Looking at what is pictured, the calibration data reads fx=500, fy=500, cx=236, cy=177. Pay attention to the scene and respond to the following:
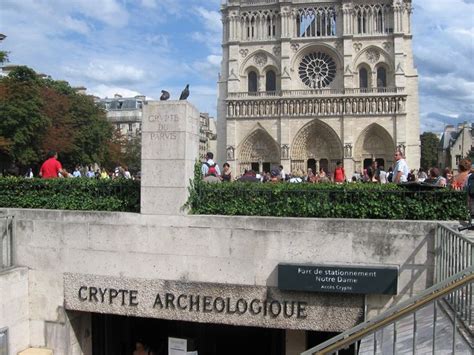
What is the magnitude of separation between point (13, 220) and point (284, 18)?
46.1m

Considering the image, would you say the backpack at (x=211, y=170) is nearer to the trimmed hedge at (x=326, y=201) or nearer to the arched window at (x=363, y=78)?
the trimmed hedge at (x=326, y=201)

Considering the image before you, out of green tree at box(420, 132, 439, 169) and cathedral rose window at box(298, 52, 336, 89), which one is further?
green tree at box(420, 132, 439, 169)

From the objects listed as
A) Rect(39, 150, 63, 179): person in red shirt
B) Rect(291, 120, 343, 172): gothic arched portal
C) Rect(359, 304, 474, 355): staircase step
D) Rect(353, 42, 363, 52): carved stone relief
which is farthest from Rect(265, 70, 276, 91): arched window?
Rect(359, 304, 474, 355): staircase step

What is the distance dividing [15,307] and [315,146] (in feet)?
147

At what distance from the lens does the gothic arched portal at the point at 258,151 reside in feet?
170

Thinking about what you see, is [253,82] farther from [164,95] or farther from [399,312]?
[399,312]

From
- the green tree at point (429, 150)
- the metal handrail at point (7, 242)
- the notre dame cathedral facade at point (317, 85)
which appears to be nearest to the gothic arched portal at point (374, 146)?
the notre dame cathedral facade at point (317, 85)

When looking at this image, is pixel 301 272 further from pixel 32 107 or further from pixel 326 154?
pixel 326 154

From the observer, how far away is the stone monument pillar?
889 centimetres

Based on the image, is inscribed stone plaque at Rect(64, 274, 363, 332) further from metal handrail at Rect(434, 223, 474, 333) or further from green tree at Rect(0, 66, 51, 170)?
green tree at Rect(0, 66, 51, 170)

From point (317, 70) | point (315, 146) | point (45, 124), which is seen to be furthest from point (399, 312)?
point (317, 70)

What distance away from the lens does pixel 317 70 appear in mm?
52000

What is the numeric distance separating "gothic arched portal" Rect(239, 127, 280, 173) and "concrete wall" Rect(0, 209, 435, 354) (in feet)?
140

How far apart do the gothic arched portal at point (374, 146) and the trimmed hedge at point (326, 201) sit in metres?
42.4
